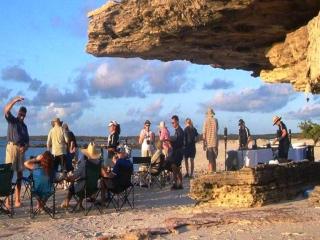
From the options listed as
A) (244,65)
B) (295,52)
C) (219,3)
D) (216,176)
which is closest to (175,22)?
(219,3)

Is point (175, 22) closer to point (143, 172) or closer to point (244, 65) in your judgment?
point (244, 65)

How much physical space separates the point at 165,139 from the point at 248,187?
249 inches

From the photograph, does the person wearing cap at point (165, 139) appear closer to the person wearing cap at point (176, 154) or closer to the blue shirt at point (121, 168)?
the person wearing cap at point (176, 154)

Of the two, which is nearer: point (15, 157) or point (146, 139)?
point (15, 157)

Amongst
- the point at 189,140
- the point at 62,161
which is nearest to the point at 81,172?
the point at 62,161

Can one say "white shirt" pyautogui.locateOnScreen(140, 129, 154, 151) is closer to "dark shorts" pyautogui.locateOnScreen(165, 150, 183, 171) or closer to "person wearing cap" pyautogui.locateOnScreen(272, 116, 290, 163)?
"dark shorts" pyautogui.locateOnScreen(165, 150, 183, 171)

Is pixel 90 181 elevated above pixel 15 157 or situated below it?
below

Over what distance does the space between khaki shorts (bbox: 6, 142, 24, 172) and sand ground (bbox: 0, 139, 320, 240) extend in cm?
87

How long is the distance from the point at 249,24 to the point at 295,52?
865 millimetres

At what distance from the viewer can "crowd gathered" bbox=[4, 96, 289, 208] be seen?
1141cm

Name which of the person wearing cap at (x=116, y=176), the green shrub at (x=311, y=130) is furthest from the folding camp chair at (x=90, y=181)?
the green shrub at (x=311, y=130)

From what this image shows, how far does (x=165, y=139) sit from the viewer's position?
16.4m

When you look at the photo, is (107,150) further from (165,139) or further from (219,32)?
(219,32)

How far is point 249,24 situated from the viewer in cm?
839
